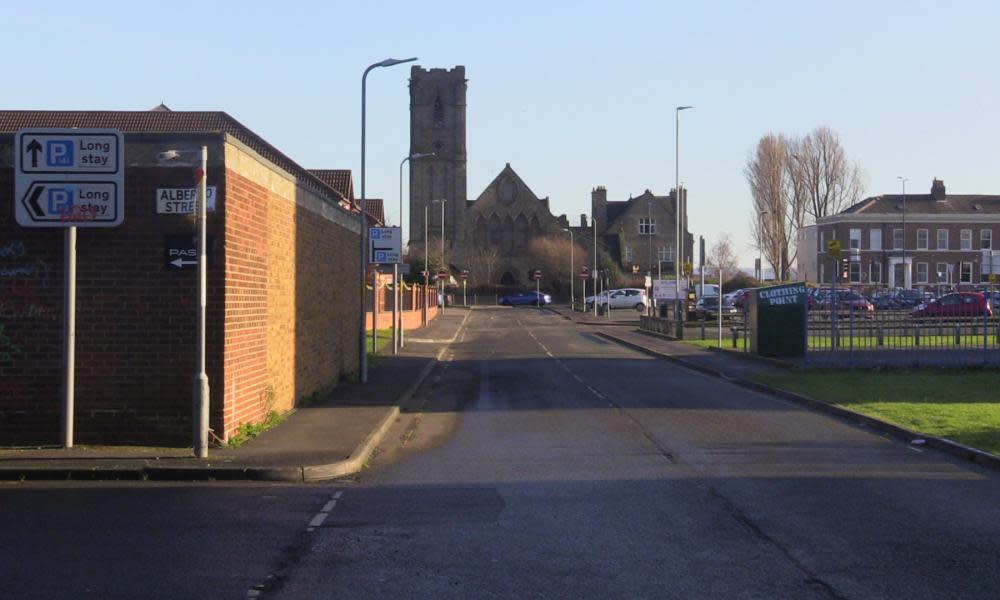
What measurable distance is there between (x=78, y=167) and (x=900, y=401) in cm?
1333

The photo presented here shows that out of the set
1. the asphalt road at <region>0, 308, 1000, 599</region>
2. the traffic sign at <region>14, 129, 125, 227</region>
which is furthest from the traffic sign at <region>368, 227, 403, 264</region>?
the traffic sign at <region>14, 129, 125, 227</region>

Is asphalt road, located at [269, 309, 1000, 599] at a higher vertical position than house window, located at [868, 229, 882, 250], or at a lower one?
lower

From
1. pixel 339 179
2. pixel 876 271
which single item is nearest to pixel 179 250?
pixel 339 179

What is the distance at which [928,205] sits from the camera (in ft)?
277

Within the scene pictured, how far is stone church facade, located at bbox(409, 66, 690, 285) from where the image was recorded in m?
106

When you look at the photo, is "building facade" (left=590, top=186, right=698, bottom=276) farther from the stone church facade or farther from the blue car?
the blue car

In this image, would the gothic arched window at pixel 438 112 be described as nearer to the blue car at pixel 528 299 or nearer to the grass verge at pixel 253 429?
the blue car at pixel 528 299

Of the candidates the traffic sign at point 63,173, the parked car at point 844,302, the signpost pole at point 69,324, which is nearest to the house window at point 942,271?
the parked car at point 844,302

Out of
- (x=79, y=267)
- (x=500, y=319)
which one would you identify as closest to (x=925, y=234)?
(x=500, y=319)

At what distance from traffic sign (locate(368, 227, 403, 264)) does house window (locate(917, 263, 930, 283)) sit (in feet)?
203

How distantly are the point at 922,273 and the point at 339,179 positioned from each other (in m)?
44.4

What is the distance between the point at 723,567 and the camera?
25.0ft

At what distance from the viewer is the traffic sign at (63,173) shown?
12.2m

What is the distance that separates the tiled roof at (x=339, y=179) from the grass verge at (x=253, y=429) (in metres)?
46.1
